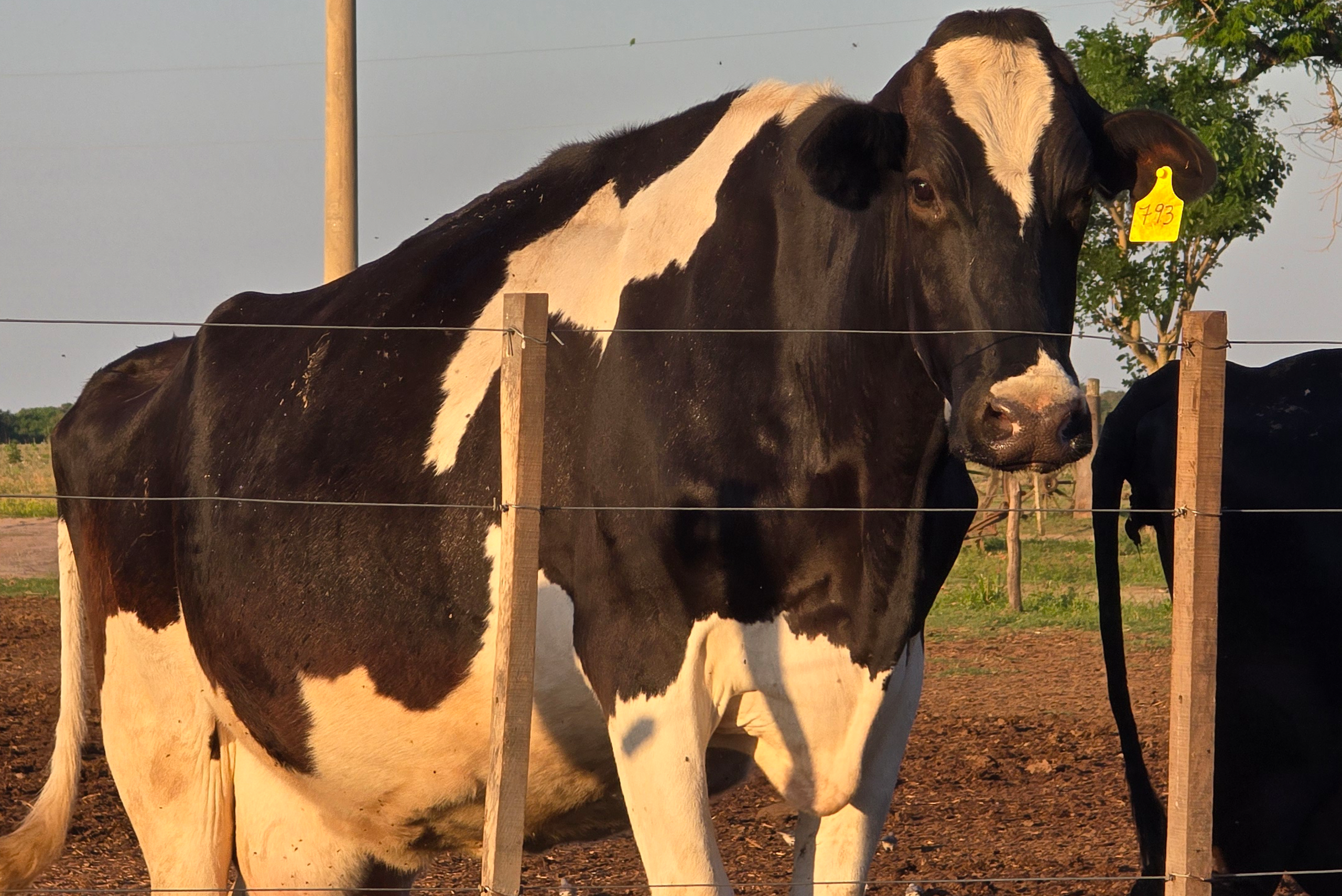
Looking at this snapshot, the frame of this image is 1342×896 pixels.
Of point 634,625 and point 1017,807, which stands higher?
point 634,625

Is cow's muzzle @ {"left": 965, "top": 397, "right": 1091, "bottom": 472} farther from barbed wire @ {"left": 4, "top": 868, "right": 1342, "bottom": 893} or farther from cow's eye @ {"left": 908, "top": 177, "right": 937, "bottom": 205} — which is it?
barbed wire @ {"left": 4, "top": 868, "right": 1342, "bottom": 893}

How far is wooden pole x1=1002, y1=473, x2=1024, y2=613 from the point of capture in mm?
12375

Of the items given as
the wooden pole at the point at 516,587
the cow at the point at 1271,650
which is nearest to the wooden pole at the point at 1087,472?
the cow at the point at 1271,650

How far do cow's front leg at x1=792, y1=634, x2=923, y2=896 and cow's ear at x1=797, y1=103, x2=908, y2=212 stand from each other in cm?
114

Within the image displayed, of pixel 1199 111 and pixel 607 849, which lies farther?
pixel 1199 111

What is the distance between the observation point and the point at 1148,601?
13391 millimetres

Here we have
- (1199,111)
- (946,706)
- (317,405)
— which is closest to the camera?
(317,405)

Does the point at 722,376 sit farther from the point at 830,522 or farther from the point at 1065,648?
the point at 1065,648

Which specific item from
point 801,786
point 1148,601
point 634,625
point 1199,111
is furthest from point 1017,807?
point 1199,111

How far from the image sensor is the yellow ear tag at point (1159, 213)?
3.72 m

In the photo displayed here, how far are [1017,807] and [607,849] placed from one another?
1826 millimetres

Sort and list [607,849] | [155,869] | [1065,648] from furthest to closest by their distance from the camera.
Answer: [1065,648] < [607,849] < [155,869]

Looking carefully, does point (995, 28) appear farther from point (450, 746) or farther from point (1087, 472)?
point (1087, 472)

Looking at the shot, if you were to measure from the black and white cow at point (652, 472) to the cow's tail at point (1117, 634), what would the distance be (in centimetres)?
86
